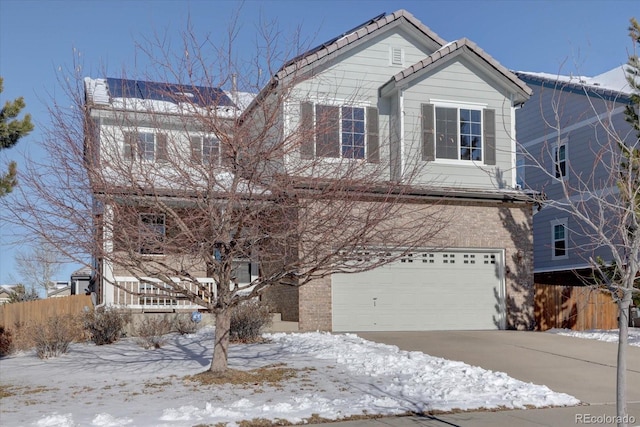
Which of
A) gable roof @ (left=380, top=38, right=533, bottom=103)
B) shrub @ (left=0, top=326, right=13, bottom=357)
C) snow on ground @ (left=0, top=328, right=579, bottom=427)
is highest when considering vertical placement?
gable roof @ (left=380, top=38, right=533, bottom=103)

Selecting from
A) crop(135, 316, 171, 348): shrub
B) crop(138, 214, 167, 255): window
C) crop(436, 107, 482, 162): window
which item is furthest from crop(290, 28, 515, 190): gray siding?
crop(138, 214, 167, 255): window

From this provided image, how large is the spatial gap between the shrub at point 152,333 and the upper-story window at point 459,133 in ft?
27.6

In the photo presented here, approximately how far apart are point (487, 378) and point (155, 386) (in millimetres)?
5444

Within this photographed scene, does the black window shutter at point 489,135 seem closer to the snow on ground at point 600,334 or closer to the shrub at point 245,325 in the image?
the snow on ground at point 600,334

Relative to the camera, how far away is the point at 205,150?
36.3 feet

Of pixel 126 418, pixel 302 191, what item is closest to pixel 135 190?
pixel 302 191

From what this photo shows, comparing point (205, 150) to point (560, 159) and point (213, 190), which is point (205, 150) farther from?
point (560, 159)

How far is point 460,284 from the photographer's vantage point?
19031 millimetres

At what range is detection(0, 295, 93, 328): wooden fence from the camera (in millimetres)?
18312

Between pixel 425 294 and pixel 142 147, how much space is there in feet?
33.1

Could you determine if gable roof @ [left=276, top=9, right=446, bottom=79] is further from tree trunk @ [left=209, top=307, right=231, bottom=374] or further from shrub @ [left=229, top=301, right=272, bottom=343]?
tree trunk @ [left=209, top=307, right=231, bottom=374]

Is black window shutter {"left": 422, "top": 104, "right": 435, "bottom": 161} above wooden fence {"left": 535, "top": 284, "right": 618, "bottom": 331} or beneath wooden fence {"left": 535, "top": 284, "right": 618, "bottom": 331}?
above

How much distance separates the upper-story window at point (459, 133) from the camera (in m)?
19.1

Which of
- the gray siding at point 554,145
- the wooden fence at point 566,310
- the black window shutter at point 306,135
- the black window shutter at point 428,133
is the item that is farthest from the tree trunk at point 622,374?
the gray siding at point 554,145
